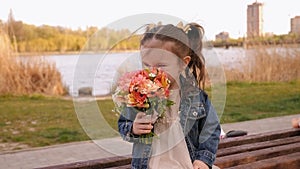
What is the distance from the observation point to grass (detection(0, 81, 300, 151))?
22.6 feet

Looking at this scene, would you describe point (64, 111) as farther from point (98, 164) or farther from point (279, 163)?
point (279, 163)

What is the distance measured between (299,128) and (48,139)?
353 centimetres

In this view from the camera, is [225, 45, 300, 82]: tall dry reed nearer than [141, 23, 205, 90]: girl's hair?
No

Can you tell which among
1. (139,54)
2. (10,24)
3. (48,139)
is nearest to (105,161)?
(139,54)

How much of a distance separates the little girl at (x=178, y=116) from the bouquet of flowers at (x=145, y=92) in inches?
2.5

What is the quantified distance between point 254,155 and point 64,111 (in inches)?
260

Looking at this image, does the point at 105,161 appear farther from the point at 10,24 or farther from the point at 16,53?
the point at 10,24

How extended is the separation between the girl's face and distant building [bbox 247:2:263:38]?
10.0 m

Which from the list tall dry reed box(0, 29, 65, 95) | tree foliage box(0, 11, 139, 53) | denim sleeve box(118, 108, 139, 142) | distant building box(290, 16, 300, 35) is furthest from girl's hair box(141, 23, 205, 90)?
distant building box(290, 16, 300, 35)

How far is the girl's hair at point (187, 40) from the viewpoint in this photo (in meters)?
2.29

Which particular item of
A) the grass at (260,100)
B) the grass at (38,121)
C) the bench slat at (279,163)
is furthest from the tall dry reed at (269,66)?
the bench slat at (279,163)

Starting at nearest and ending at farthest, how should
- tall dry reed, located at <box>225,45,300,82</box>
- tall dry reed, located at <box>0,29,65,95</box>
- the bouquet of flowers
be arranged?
the bouquet of flowers → tall dry reed, located at <box>0,29,65,95</box> → tall dry reed, located at <box>225,45,300,82</box>

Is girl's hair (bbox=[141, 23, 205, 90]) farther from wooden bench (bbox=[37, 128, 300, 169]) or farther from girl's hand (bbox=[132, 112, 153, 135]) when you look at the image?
wooden bench (bbox=[37, 128, 300, 169])

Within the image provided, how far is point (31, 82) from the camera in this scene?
11766 mm
